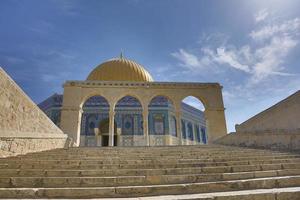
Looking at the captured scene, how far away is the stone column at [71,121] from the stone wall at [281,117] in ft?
27.1

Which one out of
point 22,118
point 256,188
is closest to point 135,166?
point 256,188

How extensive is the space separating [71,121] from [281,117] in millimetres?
9391

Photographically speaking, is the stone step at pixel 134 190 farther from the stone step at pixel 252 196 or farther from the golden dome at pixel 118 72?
the golden dome at pixel 118 72

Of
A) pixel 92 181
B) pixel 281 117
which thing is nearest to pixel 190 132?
pixel 281 117

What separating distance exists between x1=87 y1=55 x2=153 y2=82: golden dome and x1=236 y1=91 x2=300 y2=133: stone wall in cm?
1037

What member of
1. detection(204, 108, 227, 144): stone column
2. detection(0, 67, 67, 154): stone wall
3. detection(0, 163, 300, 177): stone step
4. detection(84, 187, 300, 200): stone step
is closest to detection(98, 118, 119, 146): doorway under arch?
detection(204, 108, 227, 144): stone column

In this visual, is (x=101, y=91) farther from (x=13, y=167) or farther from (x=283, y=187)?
(x=283, y=187)

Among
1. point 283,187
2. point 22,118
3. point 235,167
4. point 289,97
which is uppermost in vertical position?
point 289,97

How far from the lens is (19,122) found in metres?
5.14

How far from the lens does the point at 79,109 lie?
38.4ft

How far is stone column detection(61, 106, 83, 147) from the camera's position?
1136 cm

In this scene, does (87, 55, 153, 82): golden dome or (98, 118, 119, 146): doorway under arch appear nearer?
(87, 55, 153, 82): golden dome

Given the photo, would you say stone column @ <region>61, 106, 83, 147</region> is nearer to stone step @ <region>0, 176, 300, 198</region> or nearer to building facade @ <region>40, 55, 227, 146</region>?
building facade @ <region>40, 55, 227, 146</region>

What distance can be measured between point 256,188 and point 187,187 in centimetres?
85
